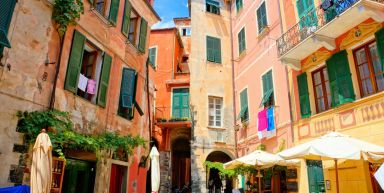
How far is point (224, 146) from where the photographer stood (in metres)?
16.1

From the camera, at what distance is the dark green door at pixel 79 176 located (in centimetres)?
826

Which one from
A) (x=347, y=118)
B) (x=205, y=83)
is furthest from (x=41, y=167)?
(x=205, y=83)

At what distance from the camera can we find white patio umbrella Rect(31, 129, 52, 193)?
5.57 metres

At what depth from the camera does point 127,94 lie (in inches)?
436

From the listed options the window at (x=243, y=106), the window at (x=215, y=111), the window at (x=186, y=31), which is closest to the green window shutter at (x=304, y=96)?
the window at (x=243, y=106)

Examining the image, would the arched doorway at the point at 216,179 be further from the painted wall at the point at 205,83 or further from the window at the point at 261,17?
the window at the point at 261,17

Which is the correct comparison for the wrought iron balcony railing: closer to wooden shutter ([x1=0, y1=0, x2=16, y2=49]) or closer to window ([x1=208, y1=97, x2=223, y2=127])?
window ([x1=208, y1=97, x2=223, y2=127])

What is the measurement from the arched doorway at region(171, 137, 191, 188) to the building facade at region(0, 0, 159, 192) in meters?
7.65

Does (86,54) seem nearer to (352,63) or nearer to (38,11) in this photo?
(38,11)

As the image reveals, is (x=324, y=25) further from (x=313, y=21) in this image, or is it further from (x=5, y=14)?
(x=5, y=14)

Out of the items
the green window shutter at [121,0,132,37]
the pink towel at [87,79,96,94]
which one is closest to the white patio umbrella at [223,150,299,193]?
the pink towel at [87,79,96,94]

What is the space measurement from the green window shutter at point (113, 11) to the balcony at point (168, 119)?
8.14 m

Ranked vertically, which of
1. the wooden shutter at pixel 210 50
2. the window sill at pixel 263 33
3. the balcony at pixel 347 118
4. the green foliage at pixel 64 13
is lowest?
the balcony at pixel 347 118

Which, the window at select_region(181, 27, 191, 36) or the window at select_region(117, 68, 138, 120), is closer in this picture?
the window at select_region(117, 68, 138, 120)
